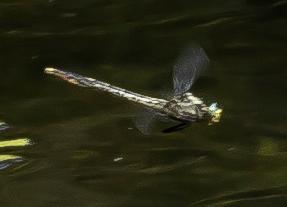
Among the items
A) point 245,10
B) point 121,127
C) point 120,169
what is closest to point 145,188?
point 120,169

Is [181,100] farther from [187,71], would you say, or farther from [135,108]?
[135,108]

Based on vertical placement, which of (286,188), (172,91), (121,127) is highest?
(172,91)

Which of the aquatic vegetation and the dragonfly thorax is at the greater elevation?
the dragonfly thorax

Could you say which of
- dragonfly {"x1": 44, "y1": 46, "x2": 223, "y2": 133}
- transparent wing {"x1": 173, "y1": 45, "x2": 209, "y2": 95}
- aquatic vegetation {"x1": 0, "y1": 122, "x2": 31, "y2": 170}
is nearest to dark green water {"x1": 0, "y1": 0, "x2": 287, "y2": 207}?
aquatic vegetation {"x1": 0, "y1": 122, "x2": 31, "y2": 170}

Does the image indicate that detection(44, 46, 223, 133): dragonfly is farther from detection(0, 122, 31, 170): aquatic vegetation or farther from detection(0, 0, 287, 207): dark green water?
detection(0, 122, 31, 170): aquatic vegetation

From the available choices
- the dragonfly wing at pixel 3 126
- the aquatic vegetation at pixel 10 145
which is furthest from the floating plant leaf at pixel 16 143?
the dragonfly wing at pixel 3 126

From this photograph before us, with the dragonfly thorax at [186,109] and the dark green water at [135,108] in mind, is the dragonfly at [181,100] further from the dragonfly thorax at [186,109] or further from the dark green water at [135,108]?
the dark green water at [135,108]

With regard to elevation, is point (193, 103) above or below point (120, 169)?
above

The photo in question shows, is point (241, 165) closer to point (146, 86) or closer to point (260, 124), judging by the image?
point (260, 124)
